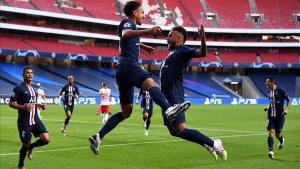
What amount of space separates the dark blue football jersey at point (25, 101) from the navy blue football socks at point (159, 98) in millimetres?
4494

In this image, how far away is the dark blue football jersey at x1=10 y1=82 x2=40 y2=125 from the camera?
1229 cm

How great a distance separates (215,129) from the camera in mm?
25109

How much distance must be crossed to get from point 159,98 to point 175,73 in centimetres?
84

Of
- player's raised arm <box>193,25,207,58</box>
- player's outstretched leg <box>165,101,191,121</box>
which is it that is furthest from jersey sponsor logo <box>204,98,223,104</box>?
player's outstretched leg <box>165,101,191,121</box>

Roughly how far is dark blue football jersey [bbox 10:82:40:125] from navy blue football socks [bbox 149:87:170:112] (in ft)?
14.7

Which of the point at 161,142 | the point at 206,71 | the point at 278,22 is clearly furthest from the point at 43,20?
the point at 161,142

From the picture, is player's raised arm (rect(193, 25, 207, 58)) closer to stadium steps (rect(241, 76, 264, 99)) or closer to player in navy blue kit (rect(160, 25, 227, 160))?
player in navy blue kit (rect(160, 25, 227, 160))

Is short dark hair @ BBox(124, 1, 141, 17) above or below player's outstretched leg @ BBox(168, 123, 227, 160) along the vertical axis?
Answer: above

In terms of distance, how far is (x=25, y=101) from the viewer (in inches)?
487

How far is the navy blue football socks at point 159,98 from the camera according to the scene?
28.6ft

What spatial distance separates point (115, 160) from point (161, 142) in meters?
4.96

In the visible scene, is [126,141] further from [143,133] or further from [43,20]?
[43,20]

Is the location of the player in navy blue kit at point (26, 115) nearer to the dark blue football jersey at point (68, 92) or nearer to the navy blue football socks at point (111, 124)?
the navy blue football socks at point (111, 124)

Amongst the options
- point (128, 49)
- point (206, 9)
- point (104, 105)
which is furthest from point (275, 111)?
point (206, 9)
